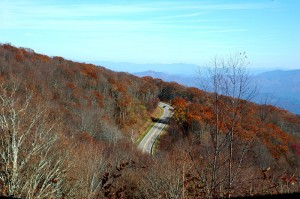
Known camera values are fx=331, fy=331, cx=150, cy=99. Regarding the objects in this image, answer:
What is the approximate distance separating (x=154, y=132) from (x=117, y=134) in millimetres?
14418

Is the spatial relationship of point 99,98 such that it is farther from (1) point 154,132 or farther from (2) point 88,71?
(2) point 88,71

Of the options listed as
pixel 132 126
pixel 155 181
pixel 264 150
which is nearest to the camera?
pixel 155 181

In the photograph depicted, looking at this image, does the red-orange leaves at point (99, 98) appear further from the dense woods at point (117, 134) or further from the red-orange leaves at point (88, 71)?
the red-orange leaves at point (88, 71)

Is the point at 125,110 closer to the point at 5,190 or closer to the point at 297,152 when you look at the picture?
the point at 297,152

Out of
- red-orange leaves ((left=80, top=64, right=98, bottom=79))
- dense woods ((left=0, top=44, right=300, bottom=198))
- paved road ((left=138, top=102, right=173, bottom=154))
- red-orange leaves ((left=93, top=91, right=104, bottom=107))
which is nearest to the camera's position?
dense woods ((left=0, top=44, right=300, bottom=198))

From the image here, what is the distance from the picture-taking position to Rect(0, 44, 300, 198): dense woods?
11117 mm

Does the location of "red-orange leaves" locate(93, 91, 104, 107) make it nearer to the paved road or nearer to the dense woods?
the dense woods

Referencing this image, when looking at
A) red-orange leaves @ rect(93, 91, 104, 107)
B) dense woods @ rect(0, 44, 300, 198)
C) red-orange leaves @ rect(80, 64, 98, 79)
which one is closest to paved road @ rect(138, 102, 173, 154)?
dense woods @ rect(0, 44, 300, 198)

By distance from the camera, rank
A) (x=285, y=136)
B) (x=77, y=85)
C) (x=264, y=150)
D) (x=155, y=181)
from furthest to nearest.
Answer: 1. (x=77, y=85)
2. (x=285, y=136)
3. (x=264, y=150)
4. (x=155, y=181)

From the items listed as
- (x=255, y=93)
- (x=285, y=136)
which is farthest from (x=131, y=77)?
(x=255, y=93)

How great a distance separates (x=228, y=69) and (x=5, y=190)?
7453 millimetres

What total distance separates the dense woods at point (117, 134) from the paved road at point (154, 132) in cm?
229

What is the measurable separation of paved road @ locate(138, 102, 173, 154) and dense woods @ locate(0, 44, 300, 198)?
2.29 meters

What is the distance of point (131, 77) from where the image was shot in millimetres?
97562
